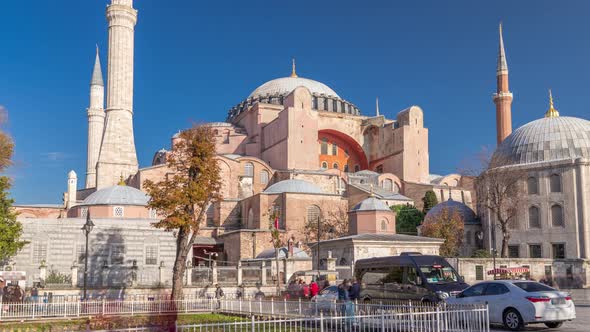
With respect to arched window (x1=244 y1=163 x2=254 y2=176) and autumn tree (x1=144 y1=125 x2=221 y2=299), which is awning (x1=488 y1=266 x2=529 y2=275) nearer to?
autumn tree (x1=144 y1=125 x2=221 y2=299)

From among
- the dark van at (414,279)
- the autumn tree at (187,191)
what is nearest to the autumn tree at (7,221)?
the autumn tree at (187,191)

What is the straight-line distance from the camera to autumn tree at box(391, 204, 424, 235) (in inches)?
1737

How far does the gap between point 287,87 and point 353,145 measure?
926 centimetres

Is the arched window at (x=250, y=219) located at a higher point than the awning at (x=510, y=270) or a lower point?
higher

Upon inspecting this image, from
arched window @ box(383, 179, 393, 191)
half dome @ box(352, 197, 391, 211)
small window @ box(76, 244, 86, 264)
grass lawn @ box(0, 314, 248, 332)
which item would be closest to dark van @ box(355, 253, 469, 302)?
grass lawn @ box(0, 314, 248, 332)

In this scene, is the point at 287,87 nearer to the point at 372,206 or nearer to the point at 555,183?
the point at 372,206

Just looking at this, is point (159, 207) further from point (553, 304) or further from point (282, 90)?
→ point (282, 90)

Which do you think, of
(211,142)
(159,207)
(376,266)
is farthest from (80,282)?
(376,266)

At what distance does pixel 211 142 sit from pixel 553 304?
16115 mm

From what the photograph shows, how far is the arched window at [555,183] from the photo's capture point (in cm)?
3441

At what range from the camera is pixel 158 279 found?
95.6ft

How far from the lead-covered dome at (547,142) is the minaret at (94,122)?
34.4 meters

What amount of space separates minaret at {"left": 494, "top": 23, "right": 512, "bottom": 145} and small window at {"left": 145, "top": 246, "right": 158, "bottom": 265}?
28007 millimetres

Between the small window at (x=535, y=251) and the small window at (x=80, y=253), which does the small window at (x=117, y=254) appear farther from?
the small window at (x=535, y=251)
